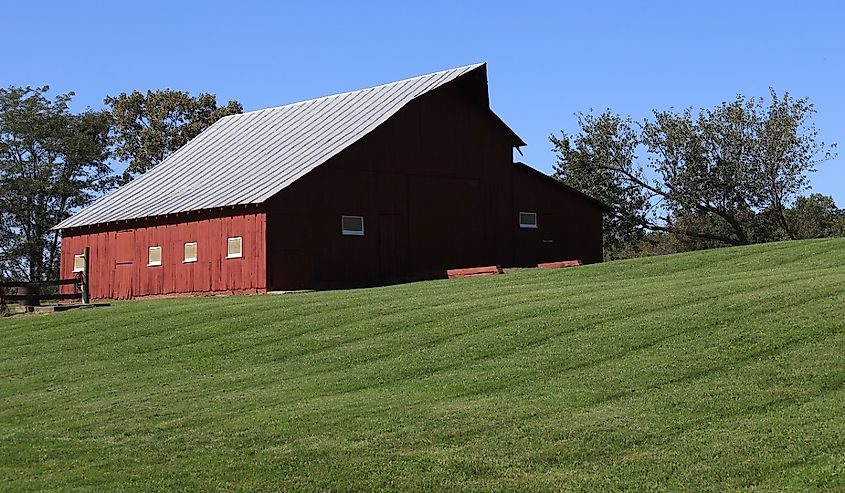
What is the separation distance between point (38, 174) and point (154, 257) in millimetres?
30396

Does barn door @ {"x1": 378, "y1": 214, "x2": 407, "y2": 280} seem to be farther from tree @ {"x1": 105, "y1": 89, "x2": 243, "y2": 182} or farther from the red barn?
tree @ {"x1": 105, "y1": 89, "x2": 243, "y2": 182}

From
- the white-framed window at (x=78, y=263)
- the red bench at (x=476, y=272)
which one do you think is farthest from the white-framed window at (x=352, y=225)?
the white-framed window at (x=78, y=263)

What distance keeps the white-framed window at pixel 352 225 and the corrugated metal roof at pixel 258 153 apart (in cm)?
205

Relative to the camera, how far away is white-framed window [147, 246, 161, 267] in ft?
129

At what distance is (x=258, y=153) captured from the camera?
41781 millimetres

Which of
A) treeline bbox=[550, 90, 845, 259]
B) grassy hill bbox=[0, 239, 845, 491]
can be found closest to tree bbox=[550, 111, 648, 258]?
treeline bbox=[550, 90, 845, 259]

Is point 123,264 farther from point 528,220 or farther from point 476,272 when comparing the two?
point 528,220

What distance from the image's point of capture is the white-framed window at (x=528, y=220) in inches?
1662

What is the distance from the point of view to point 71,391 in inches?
722

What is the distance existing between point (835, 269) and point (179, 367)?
1363cm

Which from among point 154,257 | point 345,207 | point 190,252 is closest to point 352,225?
point 345,207

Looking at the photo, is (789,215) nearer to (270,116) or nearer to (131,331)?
(270,116)

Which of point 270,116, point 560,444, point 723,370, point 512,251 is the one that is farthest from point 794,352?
point 270,116

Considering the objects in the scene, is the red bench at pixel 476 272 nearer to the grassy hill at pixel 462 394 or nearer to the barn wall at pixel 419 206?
the barn wall at pixel 419 206
